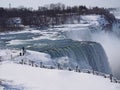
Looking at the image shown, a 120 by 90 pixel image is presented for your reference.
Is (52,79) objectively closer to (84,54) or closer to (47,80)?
(47,80)

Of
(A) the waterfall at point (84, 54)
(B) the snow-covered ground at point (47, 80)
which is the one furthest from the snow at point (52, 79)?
(A) the waterfall at point (84, 54)

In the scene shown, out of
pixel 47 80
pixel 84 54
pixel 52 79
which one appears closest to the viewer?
pixel 47 80

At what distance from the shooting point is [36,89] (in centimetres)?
1436

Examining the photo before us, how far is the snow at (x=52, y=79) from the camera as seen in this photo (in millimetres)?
14813

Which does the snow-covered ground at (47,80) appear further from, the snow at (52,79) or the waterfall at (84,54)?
the waterfall at (84,54)

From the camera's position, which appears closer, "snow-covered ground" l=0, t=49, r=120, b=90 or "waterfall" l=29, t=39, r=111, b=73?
"snow-covered ground" l=0, t=49, r=120, b=90

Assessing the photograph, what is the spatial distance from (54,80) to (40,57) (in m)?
8.59

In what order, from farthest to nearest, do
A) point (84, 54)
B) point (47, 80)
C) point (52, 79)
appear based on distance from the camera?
point (84, 54), point (52, 79), point (47, 80)

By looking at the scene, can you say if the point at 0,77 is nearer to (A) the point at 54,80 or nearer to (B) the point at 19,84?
(B) the point at 19,84

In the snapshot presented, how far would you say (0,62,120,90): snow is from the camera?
1481cm

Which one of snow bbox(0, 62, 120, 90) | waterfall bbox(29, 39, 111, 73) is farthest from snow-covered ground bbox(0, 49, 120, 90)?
waterfall bbox(29, 39, 111, 73)

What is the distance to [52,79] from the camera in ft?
53.5

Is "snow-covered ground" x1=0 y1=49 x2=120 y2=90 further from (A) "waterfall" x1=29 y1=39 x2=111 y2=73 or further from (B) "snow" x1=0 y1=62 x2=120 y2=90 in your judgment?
(A) "waterfall" x1=29 y1=39 x2=111 y2=73

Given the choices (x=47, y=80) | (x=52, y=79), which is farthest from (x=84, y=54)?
(x=47, y=80)
